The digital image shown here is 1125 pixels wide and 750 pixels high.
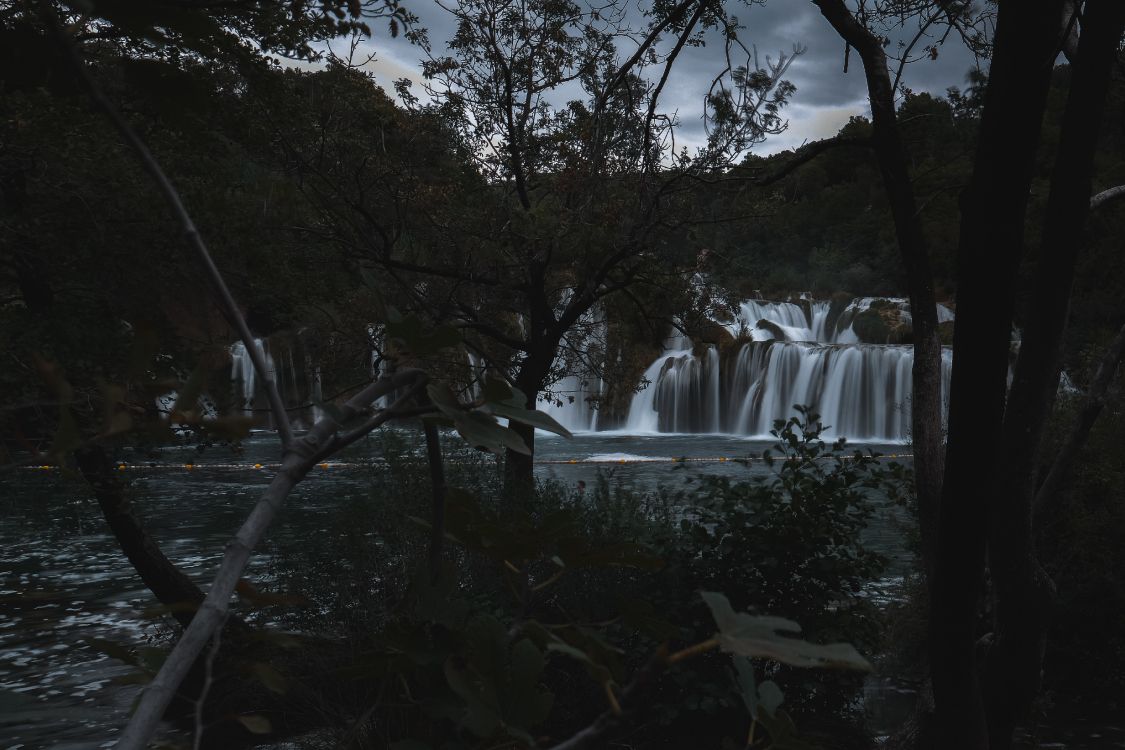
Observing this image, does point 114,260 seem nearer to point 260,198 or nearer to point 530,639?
point 260,198

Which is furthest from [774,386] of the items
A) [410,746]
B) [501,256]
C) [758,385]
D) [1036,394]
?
[410,746]

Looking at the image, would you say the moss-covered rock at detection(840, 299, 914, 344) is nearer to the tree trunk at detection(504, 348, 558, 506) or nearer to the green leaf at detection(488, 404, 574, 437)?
the tree trunk at detection(504, 348, 558, 506)

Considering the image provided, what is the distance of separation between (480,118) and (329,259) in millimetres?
1982

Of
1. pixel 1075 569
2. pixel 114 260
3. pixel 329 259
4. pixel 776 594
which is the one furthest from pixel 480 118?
pixel 1075 569

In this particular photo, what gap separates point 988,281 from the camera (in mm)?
2025

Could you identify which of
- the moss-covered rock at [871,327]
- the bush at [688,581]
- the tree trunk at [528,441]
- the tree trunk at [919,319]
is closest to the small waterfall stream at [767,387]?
the moss-covered rock at [871,327]

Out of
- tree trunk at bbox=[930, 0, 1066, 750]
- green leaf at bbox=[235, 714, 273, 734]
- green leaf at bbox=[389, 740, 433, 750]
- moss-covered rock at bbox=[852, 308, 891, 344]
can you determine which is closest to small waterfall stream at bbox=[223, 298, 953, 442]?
moss-covered rock at bbox=[852, 308, 891, 344]

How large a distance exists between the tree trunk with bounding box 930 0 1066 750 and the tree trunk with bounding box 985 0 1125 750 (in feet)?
2.12

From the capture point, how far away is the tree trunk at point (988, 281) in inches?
72.0

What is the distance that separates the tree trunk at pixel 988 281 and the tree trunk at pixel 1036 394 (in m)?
0.65

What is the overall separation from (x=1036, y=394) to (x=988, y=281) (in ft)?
5.82

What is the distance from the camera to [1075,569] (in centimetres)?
707

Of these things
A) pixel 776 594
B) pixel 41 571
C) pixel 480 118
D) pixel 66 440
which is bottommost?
pixel 41 571

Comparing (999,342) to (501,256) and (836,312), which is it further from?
(836,312)
